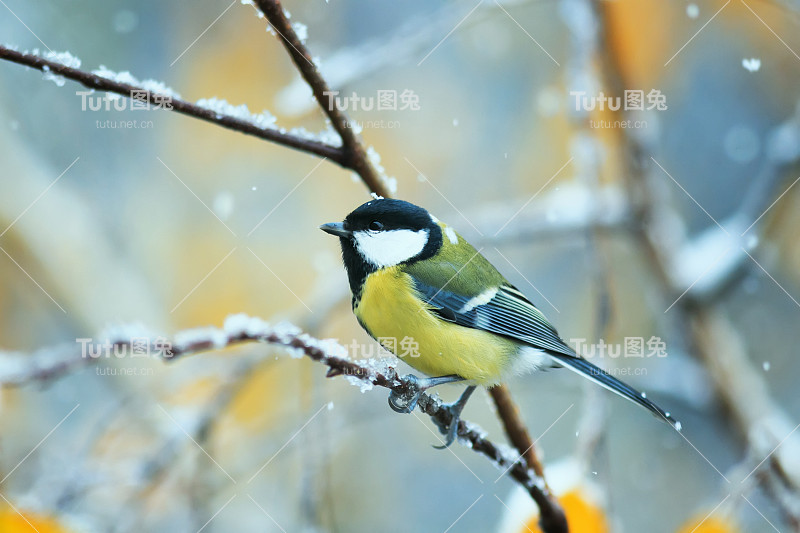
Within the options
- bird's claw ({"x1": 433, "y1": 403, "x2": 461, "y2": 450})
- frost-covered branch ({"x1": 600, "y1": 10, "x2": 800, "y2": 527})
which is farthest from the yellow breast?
frost-covered branch ({"x1": 600, "y1": 10, "x2": 800, "y2": 527})

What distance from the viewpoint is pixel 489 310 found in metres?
1.80

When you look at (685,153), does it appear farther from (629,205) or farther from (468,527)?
(468,527)

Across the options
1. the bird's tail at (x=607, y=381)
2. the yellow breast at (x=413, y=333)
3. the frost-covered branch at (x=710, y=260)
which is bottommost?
the yellow breast at (x=413, y=333)

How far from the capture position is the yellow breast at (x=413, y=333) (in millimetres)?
1589

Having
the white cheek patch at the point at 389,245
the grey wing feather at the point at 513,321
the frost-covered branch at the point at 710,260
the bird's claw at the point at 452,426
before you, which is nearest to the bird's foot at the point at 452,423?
the bird's claw at the point at 452,426

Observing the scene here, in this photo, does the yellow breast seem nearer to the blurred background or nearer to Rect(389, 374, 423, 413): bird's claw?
Rect(389, 374, 423, 413): bird's claw

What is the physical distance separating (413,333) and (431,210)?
175cm

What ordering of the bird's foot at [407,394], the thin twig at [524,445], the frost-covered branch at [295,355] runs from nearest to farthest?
1. the frost-covered branch at [295,355]
2. the bird's foot at [407,394]
3. the thin twig at [524,445]

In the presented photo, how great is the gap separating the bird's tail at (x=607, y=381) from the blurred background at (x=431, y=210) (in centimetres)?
56

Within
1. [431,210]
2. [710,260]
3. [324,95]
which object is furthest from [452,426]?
[431,210]

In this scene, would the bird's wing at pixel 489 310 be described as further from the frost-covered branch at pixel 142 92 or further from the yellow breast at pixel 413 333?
the frost-covered branch at pixel 142 92

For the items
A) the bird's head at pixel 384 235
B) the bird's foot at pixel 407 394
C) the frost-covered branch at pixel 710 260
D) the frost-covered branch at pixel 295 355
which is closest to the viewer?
the frost-covered branch at pixel 295 355

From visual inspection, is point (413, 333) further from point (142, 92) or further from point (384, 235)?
point (142, 92)

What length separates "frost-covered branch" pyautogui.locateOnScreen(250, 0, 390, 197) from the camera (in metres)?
1.06
